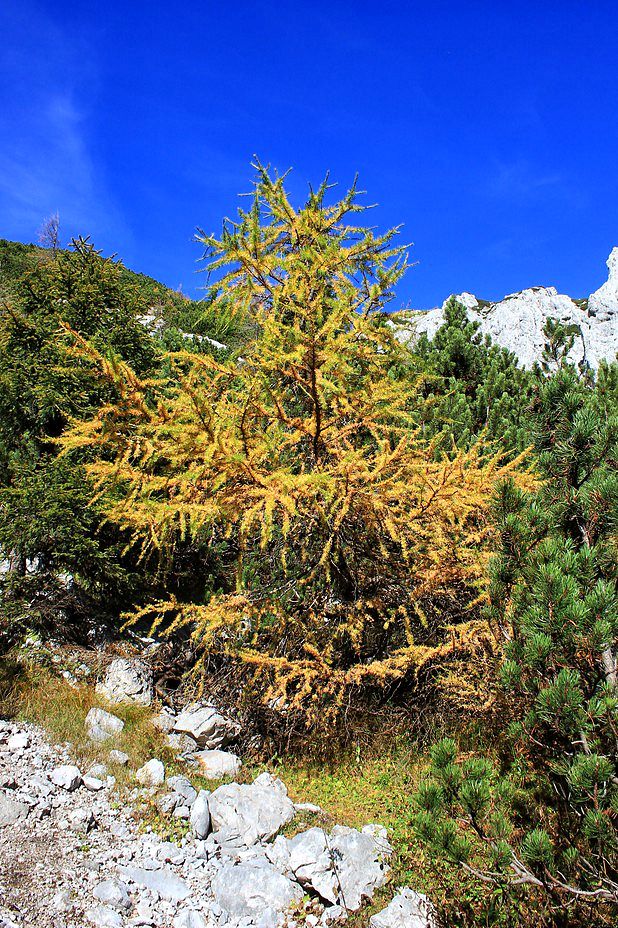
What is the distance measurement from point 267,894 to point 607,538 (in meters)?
3.65

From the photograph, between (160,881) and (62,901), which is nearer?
(62,901)

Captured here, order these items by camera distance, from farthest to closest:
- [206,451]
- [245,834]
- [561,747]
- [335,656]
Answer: [335,656], [245,834], [206,451], [561,747]

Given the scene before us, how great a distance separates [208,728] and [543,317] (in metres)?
27.6

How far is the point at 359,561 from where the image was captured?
19.7 ft

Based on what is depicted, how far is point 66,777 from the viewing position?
4.92 m

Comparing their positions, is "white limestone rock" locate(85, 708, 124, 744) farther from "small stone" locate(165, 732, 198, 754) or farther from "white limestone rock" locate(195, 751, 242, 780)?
"white limestone rock" locate(195, 751, 242, 780)

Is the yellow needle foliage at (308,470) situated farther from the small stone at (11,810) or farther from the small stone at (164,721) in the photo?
the small stone at (11,810)

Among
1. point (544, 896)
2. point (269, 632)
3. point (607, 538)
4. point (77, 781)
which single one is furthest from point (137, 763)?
point (607, 538)

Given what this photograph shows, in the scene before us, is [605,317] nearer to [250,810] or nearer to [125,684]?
[125,684]

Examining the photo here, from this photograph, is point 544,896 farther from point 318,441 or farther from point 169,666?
point 169,666

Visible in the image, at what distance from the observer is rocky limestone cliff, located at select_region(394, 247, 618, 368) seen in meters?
26.1

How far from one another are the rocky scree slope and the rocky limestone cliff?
22278 millimetres

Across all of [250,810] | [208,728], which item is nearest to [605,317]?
[208,728]

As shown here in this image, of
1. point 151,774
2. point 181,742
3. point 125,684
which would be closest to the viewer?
point 151,774
